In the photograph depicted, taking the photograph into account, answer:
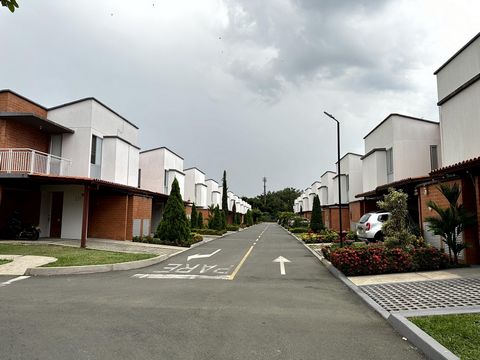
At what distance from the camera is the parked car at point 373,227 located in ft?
57.9

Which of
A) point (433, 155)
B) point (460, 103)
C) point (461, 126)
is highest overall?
point (460, 103)

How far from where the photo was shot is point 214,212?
3916 cm

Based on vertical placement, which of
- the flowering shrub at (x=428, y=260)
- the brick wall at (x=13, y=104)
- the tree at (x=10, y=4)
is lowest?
the flowering shrub at (x=428, y=260)

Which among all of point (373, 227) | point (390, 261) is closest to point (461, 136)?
point (373, 227)

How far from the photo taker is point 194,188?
4456 centimetres

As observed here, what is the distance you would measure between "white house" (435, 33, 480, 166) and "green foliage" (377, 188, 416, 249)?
384 cm

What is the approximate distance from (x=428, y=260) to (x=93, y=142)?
18854 millimetres

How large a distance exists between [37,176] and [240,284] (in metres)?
11.1

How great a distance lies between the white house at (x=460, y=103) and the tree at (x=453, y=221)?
3.40 meters

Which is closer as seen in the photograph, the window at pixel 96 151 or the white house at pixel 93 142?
the white house at pixel 93 142

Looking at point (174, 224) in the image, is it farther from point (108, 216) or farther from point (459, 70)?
point (459, 70)

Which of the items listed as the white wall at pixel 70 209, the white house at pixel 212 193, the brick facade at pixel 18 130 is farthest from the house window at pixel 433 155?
the white house at pixel 212 193

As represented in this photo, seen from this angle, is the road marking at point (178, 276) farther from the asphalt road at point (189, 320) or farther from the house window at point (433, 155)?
the house window at point (433, 155)

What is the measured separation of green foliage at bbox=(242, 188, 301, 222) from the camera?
4744 inches
